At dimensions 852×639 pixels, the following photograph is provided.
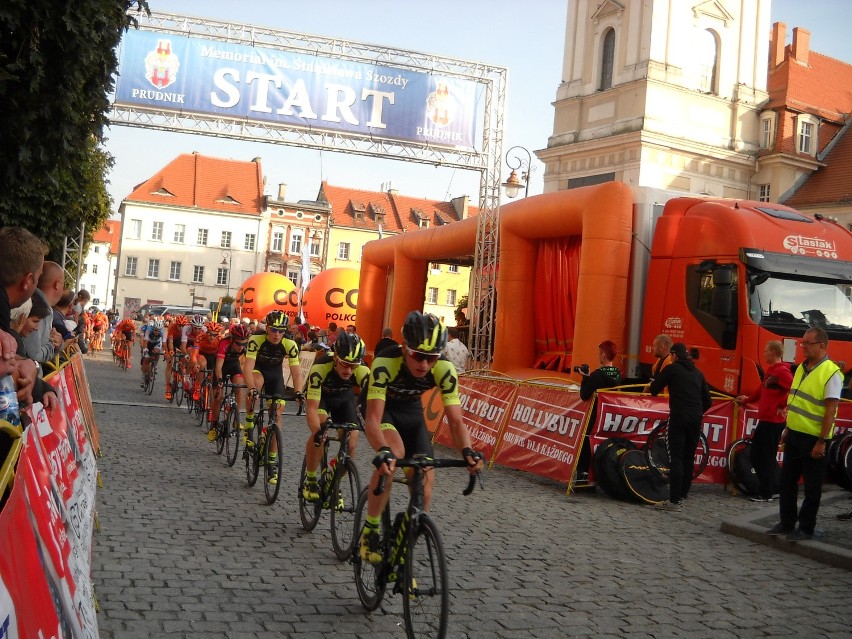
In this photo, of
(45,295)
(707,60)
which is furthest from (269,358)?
(707,60)

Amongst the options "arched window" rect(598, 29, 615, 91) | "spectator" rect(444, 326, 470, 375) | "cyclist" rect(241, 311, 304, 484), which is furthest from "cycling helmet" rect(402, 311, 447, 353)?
"arched window" rect(598, 29, 615, 91)

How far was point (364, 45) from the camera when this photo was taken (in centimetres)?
2200

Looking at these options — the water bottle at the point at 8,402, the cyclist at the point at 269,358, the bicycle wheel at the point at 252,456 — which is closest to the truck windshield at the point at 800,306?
the cyclist at the point at 269,358

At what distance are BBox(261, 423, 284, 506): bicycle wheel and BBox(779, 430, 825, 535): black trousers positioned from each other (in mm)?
4721

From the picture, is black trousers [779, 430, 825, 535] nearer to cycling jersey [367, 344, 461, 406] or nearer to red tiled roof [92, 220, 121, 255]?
cycling jersey [367, 344, 461, 406]

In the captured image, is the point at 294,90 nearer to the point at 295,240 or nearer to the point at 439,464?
the point at 439,464

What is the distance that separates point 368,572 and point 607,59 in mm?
34860

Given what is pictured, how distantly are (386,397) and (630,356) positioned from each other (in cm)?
891

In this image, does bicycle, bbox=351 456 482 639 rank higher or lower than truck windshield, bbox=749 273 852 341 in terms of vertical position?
lower

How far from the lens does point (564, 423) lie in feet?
38.3

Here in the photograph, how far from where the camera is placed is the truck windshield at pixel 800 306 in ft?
42.0

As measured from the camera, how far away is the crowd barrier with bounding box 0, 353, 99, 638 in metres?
2.69

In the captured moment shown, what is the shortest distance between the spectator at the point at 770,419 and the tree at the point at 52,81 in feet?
26.2

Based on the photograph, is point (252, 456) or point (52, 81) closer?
point (52, 81)
